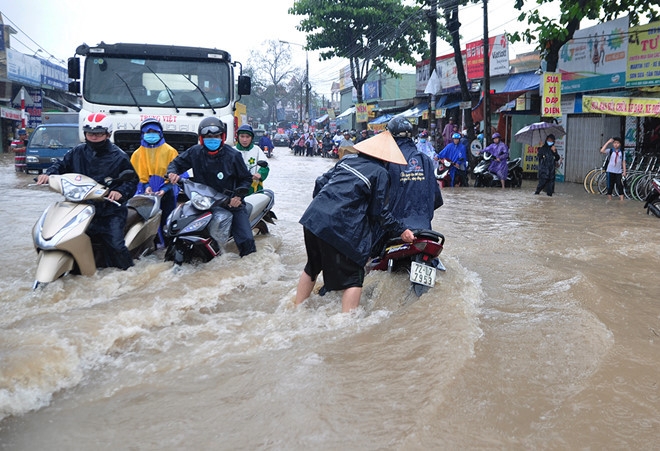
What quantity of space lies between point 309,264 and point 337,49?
30.0 m

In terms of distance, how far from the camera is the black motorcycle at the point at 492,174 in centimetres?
1758

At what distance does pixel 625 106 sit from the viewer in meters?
13.7

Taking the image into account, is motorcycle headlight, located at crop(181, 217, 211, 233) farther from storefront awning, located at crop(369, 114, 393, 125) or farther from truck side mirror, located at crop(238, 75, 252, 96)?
storefront awning, located at crop(369, 114, 393, 125)

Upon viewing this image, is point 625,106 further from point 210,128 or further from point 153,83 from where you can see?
point 210,128

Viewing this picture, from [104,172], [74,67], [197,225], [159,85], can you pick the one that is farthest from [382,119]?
[104,172]

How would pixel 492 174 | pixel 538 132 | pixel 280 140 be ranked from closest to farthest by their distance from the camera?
pixel 538 132 < pixel 492 174 < pixel 280 140

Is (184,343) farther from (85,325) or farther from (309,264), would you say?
(309,264)

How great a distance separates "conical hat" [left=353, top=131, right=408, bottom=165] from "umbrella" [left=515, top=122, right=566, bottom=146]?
12902mm

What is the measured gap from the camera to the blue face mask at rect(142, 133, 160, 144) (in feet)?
22.5

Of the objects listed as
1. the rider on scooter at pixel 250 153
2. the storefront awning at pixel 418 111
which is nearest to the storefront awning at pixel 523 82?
the storefront awning at pixel 418 111

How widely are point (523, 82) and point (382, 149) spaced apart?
18819 millimetres

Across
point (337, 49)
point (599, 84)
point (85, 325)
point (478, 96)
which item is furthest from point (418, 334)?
point (337, 49)

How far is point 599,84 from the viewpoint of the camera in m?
16.6

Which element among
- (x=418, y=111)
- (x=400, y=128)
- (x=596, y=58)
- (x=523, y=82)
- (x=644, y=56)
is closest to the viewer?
(x=400, y=128)
